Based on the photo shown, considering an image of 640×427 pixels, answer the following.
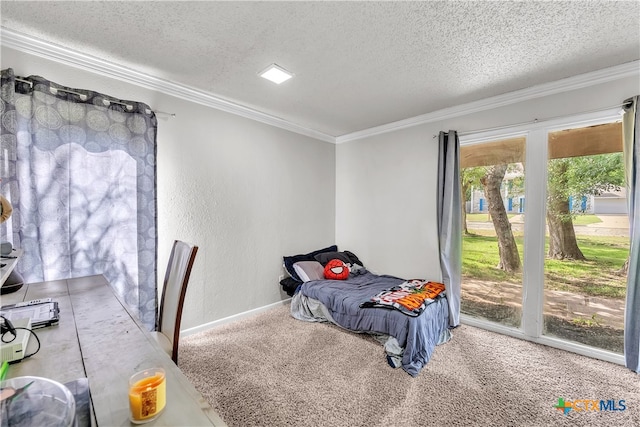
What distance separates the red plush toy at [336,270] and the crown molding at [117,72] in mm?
1946

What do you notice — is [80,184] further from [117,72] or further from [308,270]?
[308,270]

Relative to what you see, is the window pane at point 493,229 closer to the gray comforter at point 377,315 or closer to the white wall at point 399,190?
the white wall at point 399,190

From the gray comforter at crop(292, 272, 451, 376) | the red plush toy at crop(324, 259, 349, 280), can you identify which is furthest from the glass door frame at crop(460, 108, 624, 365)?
the red plush toy at crop(324, 259, 349, 280)

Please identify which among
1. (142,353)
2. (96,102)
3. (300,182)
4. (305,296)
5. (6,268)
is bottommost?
(305,296)

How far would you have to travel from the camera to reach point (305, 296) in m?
3.12

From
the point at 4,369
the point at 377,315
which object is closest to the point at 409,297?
the point at 377,315

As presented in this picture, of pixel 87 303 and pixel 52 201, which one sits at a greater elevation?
pixel 52 201

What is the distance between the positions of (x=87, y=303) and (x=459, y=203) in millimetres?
3280

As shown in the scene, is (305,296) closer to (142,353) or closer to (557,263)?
(142,353)

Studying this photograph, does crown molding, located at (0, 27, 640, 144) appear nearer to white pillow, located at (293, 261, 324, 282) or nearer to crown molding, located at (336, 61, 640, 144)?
crown molding, located at (336, 61, 640, 144)

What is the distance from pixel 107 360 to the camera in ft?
3.10

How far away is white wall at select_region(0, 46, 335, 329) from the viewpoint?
2.51 meters

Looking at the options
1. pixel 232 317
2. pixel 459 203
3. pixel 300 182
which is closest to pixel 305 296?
pixel 232 317

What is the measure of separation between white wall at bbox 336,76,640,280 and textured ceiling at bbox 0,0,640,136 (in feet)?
1.19
